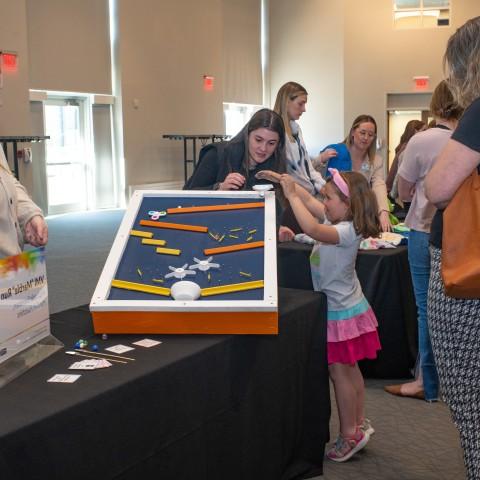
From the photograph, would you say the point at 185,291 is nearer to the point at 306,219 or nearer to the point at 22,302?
the point at 22,302

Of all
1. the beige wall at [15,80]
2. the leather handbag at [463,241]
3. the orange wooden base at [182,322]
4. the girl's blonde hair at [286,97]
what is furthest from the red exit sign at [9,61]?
the leather handbag at [463,241]

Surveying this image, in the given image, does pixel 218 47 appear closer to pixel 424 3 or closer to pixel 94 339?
pixel 424 3

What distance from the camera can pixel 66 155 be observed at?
10.5 metres

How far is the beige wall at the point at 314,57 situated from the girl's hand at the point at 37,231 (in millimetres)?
12714

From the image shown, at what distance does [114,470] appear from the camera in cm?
145

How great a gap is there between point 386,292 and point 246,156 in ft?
3.82

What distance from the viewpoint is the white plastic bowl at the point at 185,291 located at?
1.80 meters

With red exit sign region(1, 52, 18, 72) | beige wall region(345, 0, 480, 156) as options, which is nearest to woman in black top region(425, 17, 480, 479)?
red exit sign region(1, 52, 18, 72)

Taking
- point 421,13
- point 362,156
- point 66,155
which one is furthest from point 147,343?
point 421,13

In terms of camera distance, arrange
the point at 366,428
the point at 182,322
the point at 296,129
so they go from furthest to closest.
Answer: the point at 296,129
the point at 366,428
the point at 182,322

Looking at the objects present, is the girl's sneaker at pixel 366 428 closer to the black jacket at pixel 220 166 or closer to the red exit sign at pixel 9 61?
the black jacket at pixel 220 166

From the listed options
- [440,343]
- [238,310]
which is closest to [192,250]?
[238,310]

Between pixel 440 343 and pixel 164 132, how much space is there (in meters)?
10.6

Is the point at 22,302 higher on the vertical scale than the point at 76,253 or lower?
higher
